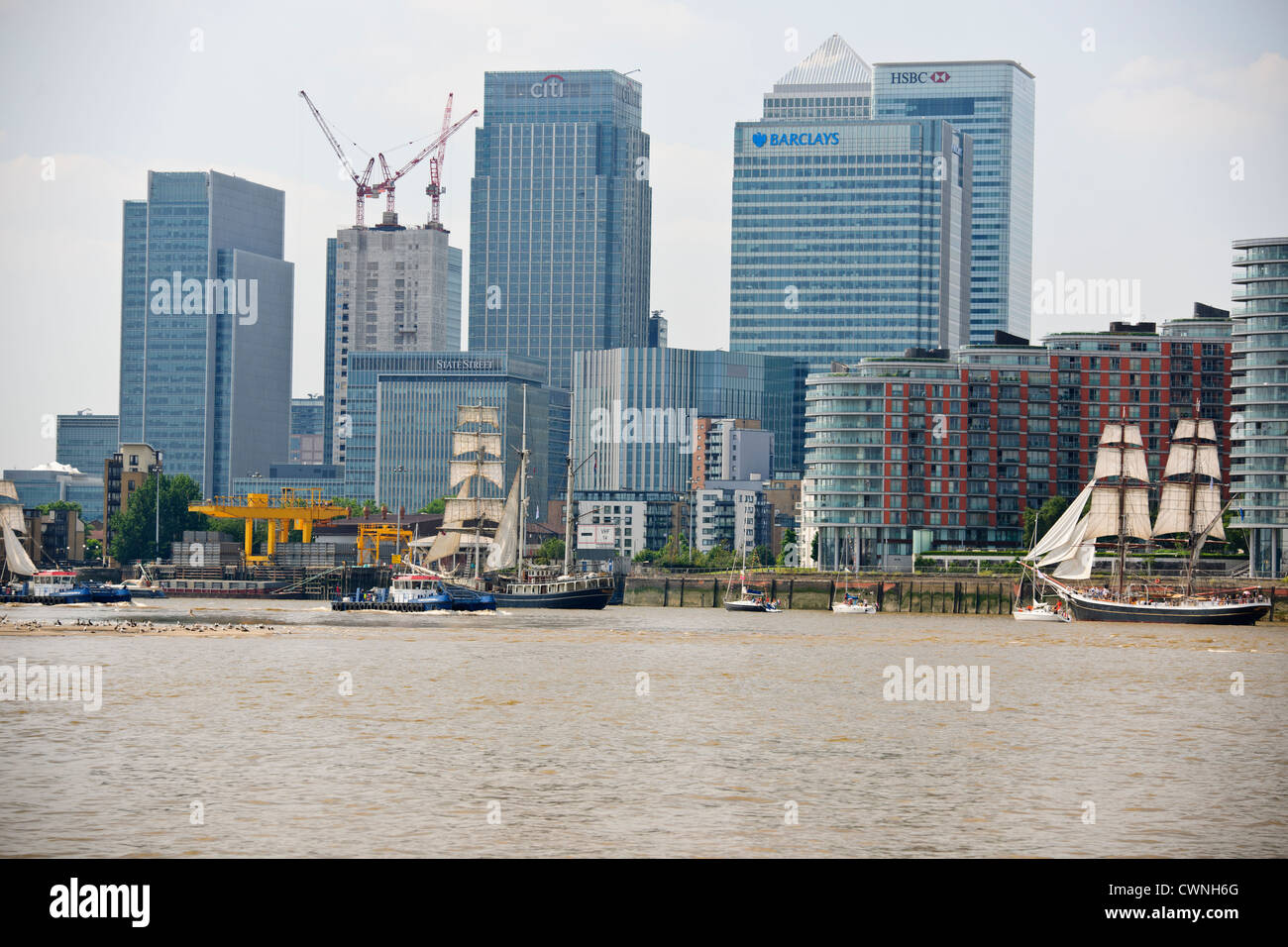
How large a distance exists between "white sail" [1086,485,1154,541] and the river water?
3473 inches

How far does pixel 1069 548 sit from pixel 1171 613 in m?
19.1

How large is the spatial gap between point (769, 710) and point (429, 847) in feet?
115

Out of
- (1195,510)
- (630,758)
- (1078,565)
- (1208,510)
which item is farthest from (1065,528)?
(630,758)

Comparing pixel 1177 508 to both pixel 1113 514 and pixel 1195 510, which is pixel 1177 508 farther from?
pixel 1113 514

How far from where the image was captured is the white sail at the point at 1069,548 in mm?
187750

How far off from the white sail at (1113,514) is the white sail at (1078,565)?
118 inches

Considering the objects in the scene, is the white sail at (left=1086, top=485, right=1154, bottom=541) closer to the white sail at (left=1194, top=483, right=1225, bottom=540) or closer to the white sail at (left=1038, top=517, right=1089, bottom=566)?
the white sail at (left=1038, top=517, right=1089, bottom=566)

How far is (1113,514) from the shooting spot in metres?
195

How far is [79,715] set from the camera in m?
64.1

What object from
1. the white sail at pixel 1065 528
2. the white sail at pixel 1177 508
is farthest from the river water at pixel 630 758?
the white sail at pixel 1177 508

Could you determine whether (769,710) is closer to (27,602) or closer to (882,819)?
(882,819)

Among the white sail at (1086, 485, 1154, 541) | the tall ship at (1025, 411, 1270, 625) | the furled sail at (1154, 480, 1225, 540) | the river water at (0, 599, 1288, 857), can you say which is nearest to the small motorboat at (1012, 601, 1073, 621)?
the tall ship at (1025, 411, 1270, 625)

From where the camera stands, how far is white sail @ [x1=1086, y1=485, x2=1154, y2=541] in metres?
194
